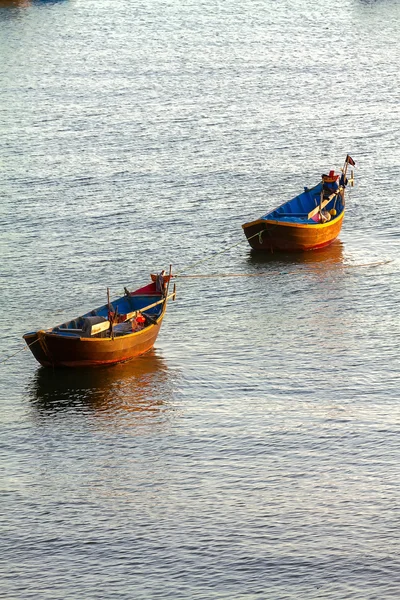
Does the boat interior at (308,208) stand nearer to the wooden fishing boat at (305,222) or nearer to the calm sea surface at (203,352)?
the wooden fishing boat at (305,222)

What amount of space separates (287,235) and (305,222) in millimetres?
1541

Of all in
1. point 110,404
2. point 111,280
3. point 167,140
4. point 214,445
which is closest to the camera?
point 214,445

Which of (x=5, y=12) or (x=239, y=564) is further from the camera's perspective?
(x=5, y=12)

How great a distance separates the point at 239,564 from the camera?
3136 cm

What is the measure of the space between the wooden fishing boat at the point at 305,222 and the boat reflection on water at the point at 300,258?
0.87ft

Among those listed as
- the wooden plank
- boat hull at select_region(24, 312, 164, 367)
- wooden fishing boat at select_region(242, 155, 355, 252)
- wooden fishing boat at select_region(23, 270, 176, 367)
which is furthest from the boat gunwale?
boat hull at select_region(24, 312, 164, 367)

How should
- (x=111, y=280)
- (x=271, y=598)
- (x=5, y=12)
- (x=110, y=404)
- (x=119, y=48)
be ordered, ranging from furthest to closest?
(x=5, y=12) → (x=119, y=48) → (x=111, y=280) → (x=110, y=404) → (x=271, y=598)

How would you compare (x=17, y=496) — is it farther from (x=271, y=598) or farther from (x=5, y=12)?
(x=5, y=12)

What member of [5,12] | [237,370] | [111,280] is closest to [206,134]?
[111,280]

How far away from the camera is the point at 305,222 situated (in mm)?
55781

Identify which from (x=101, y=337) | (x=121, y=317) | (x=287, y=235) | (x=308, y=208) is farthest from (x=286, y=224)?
(x=101, y=337)

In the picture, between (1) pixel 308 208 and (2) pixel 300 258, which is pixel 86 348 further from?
(1) pixel 308 208

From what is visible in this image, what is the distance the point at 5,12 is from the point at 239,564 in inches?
4265

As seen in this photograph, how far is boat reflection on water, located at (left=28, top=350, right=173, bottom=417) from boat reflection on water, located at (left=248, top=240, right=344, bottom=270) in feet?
40.1
